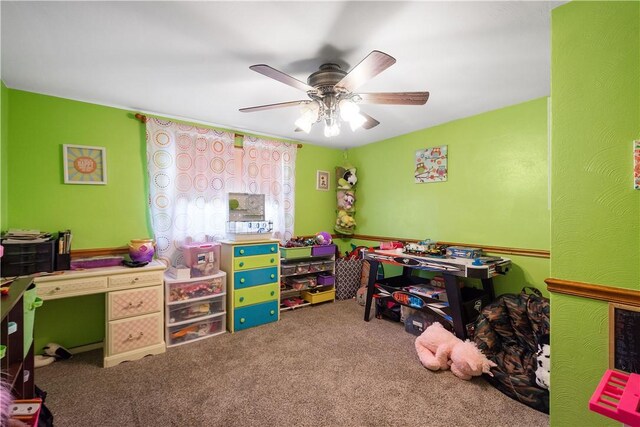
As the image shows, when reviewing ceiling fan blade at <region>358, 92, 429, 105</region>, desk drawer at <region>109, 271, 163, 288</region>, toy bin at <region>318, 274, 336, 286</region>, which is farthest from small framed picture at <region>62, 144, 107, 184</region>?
toy bin at <region>318, 274, 336, 286</region>

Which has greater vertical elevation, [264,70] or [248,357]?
[264,70]

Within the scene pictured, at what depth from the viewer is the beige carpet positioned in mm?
1618

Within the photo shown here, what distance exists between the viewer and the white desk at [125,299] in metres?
2.08

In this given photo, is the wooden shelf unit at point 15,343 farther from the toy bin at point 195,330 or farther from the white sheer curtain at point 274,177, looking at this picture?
the white sheer curtain at point 274,177

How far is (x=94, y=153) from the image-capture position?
253 centimetres

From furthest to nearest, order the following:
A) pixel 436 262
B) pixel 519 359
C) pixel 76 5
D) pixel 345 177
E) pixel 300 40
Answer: pixel 345 177 → pixel 436 262 → pixel 519 359 → pixel 300 40 → pixel 76 5

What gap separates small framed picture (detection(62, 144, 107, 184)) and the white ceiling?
464 mm

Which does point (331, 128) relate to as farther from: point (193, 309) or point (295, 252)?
point (193, 309)

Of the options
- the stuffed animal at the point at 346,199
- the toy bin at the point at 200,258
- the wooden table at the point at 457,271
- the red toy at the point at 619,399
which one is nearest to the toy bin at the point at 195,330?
the toy bin at the point at 200,258

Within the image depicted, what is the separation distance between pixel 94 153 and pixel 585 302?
3708 millimetres

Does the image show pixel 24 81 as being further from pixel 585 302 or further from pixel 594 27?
pixel 585 302

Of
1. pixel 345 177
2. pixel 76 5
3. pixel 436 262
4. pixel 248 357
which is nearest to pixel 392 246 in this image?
pixel 436 262

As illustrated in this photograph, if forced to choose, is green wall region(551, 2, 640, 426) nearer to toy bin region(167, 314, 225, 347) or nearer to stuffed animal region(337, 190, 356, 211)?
toy bin region(167, 314, 225, 347)

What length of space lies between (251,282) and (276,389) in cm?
126
